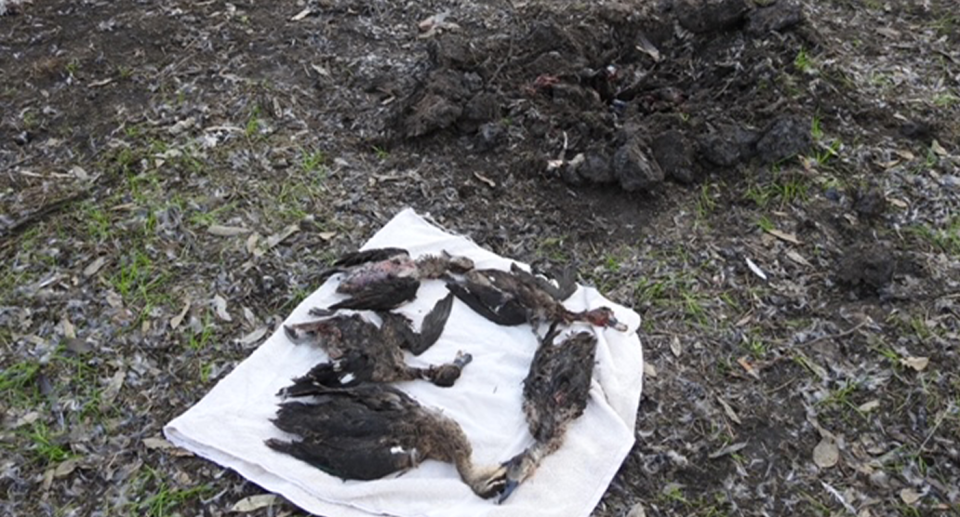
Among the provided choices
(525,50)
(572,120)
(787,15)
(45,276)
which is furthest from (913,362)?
(45,276)

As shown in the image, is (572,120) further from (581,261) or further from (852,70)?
(852,70)

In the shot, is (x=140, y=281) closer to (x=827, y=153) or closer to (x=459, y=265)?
(x=459, y=265)

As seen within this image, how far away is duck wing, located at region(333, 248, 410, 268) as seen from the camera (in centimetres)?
314

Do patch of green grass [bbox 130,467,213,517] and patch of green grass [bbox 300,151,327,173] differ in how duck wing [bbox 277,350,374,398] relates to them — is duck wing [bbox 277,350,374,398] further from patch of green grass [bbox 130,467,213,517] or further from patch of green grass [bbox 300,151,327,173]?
patch of green grass [bbox 300,151,327,173]

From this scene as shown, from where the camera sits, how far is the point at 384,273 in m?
3.03

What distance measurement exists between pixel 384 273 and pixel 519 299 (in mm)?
540

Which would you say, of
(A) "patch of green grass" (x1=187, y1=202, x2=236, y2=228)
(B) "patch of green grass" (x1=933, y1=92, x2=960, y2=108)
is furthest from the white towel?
(B) "patch of green grass" (x1=933, y1=92, x2=960, y2=108)

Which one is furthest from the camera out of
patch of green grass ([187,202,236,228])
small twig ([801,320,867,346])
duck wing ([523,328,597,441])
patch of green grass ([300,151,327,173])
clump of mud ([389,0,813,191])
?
patch of green grass ([300,151,327,173])

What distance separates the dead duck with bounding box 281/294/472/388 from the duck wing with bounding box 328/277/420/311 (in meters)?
0.05

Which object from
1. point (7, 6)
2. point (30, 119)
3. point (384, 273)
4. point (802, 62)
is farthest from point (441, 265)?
point (7, 6)

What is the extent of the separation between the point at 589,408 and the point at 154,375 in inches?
62.4

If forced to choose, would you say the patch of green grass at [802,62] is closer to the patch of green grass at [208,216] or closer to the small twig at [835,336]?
the small twig at [835,336]

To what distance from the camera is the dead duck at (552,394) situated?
8.05ft

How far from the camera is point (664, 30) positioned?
13.8 ft
